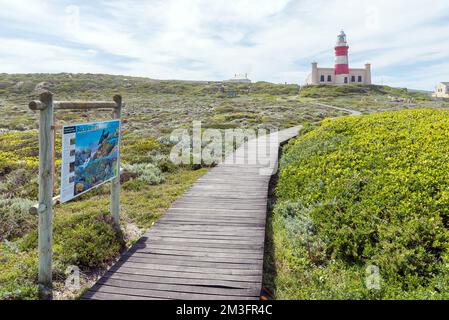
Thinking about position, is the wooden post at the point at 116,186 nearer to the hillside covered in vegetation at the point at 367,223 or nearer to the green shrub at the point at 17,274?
the green shrub at the point at 17,274

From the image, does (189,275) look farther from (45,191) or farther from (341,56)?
(341,56)

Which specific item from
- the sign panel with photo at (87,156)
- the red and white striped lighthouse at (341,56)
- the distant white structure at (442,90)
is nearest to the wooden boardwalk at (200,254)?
the sign panel with photo at (87,156)

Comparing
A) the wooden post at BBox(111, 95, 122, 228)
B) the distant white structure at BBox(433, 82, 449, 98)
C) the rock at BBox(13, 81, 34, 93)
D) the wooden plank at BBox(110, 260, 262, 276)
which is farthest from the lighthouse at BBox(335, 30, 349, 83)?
the wooden plank at BBox(110, 260, 262, 276)

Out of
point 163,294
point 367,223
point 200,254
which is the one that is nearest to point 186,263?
point 200,254

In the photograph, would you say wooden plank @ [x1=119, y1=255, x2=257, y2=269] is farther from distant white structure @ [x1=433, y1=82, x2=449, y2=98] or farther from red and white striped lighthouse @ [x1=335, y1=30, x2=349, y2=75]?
distant white structure @ [x1=433, y1=82, x2=449, y2=98]

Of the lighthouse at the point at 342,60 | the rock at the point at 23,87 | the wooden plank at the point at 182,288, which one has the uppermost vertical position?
the lighthouse at the point at 342,60

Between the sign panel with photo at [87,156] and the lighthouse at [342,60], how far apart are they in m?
89.1

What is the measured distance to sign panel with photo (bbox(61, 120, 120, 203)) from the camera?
4828 mm

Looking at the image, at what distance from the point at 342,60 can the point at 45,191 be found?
92341 mm

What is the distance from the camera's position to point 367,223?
5.70 meters

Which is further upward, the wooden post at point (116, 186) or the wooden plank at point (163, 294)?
the wooden post at point (116, 186)

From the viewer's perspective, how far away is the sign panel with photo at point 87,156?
483 cm
